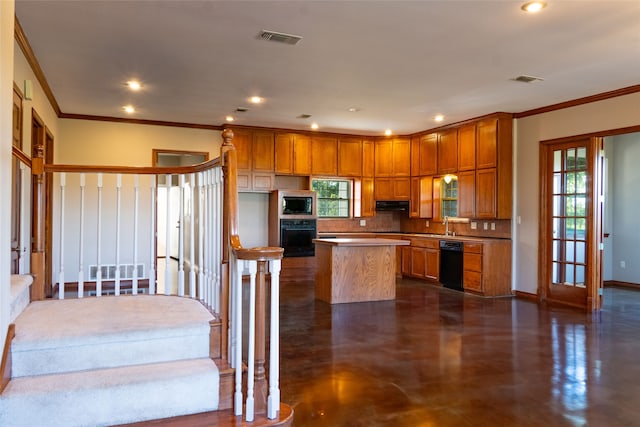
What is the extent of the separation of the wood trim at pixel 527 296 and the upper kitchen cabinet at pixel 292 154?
4.08 meters

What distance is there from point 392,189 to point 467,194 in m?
1.83

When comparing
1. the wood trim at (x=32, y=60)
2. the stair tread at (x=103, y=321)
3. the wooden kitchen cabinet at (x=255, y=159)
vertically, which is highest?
the wood trim at (x=32, y=60)

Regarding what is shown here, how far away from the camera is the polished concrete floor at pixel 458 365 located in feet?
9.09

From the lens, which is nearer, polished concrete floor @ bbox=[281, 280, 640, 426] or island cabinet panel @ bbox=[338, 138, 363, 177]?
polished concrete floor @ bbox=[281, 280, 640, 426]

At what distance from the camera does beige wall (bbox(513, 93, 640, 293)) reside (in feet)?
20.2

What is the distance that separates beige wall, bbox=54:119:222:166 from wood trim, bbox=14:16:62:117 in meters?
0.92

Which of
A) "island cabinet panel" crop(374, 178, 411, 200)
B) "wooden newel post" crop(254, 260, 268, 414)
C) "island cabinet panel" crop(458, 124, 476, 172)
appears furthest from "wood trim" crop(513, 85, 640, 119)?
"wooden newel post" crop(254, 260, 268, 414)

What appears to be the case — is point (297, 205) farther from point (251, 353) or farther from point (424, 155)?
point (251, 353)

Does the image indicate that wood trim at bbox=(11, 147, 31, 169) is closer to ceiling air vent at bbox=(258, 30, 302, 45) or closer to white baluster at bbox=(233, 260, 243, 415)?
white baluster at bbox=(233, 260, 243, 415)

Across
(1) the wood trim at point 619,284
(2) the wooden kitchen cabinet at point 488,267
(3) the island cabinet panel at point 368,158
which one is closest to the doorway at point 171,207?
(3) the island cabinet panel at point 368,158

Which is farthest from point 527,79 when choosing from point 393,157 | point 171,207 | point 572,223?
point 171,207

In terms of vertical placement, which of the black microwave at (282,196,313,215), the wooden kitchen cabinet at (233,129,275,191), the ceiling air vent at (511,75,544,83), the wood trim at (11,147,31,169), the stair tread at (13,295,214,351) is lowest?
the stair tread at (13,295,214,351)

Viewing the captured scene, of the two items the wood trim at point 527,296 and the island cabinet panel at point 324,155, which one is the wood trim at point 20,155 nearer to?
the island cabinet panel at point 324,155

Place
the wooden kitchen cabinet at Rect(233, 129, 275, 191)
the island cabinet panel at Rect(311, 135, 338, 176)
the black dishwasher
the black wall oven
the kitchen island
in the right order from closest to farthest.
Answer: the kitchen island
the black dishwasher
the wooden kitchen cabinet at Rect(233, 129, 275, 191)
the black wall oven
the island cabinet panel at Rect(311, 135, 338, 176)
